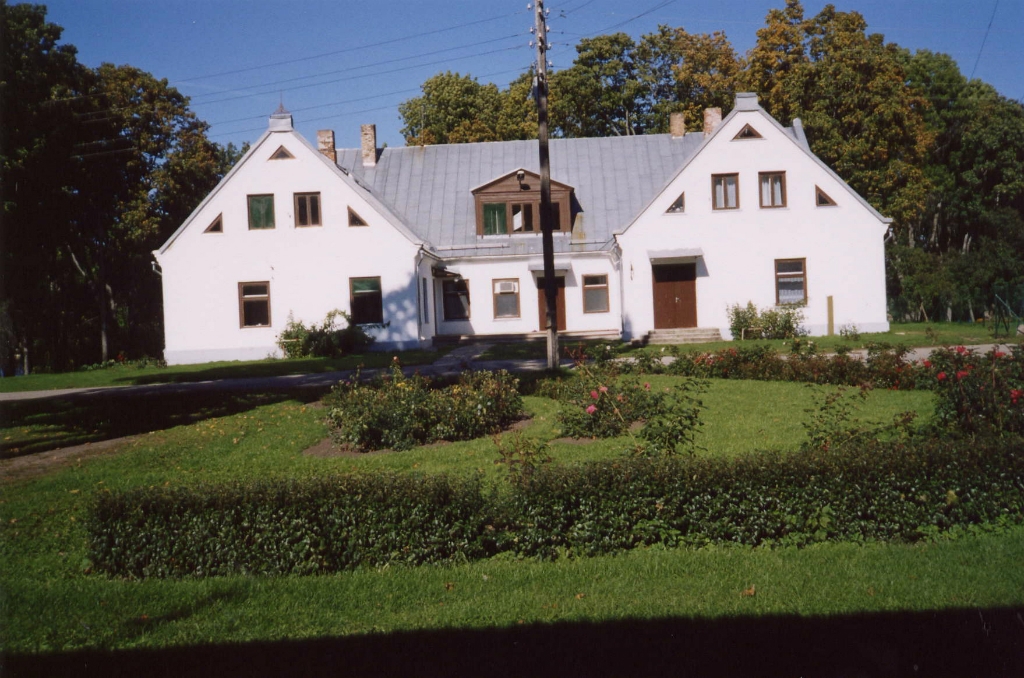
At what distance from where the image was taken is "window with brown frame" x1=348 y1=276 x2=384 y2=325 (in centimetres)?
2816

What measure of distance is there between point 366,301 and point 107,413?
1370 centimetres

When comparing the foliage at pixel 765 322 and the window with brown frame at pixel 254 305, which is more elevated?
the window with brown frame at pixel 254 305

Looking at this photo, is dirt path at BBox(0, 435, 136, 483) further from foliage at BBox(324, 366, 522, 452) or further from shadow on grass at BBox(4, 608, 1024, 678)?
shadow on grass at BBox(4, 608, 1024, 678)

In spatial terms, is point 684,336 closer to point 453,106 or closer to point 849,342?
point 849,342

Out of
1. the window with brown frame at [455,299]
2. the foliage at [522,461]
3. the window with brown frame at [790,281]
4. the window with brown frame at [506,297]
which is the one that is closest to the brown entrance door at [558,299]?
the window with brown frame at [506,297]

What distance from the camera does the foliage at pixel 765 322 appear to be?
27452 mm

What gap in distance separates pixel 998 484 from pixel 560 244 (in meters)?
26.1

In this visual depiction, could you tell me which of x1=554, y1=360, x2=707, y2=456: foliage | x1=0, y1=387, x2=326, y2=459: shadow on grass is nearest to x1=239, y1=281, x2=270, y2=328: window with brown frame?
x1=0, y1=387, x2=326, y2=459: shadow on grass

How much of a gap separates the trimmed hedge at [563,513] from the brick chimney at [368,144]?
31318 mm

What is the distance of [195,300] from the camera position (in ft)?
93.0

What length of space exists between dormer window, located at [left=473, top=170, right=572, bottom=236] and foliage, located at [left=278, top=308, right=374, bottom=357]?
769 centimetres

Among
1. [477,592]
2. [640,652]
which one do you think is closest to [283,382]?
[477,592]

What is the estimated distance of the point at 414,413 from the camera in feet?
37.5

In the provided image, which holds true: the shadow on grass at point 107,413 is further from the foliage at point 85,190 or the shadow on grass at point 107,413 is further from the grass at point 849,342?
the foliage at point 85,190
